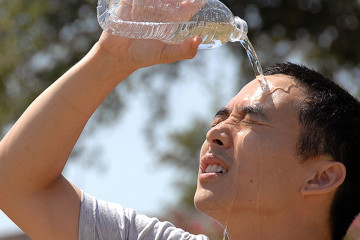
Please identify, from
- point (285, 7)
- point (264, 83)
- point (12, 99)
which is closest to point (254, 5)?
point (285, 7)

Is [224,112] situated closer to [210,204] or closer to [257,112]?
[257,112]

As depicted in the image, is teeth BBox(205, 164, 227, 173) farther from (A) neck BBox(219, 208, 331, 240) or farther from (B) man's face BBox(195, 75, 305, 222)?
(A) neck BBox(219, 208, 331, 240)

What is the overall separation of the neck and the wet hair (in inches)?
4.4

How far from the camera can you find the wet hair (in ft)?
11.2

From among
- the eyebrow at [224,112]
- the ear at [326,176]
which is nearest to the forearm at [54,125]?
the eyebrow at [224,112]

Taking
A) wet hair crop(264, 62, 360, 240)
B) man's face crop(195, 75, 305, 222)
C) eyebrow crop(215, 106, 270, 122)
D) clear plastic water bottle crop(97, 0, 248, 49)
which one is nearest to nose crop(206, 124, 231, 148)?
man's face crop(195, 75, 305, 222)

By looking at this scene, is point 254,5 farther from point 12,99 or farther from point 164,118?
point 12,99

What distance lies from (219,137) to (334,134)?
1.63ft

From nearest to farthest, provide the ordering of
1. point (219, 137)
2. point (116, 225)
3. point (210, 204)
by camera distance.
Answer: point (210, 204)
point (219, 137)
point (116, 225)

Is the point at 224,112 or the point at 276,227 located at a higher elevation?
the point at 224,112

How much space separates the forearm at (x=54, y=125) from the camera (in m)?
3.48

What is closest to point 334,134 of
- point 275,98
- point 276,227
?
point 275,98

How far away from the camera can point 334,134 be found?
346 cm

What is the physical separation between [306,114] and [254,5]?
22.3ft
